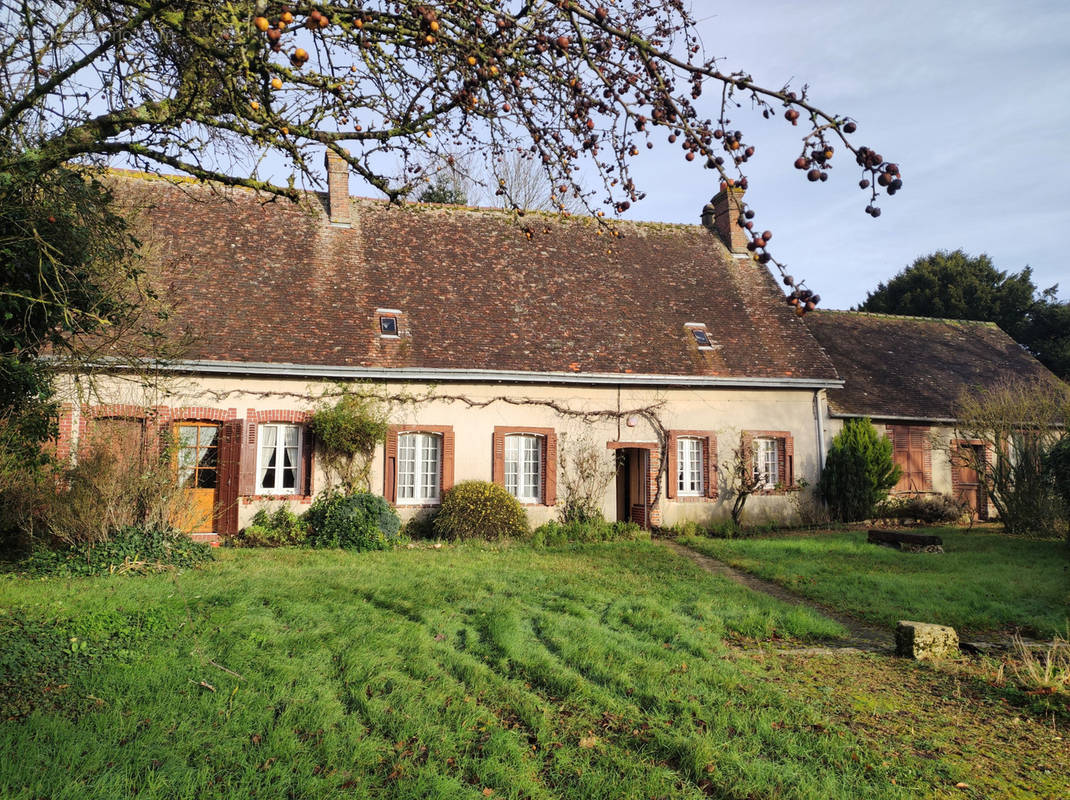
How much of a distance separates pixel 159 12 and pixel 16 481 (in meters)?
6.56

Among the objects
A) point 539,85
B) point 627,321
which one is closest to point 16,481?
point 539,85

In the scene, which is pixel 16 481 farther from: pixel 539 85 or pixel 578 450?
pixel 578 450

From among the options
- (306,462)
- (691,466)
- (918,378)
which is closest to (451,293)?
(306,462)

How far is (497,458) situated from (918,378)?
38.0ft

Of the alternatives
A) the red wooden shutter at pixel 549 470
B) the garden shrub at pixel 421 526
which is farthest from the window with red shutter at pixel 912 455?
the garden shrub at pixel 421 526

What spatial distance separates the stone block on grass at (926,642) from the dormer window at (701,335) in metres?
9.66

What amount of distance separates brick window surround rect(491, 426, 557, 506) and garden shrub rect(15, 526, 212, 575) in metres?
5.79

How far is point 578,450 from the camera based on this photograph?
1449 cm

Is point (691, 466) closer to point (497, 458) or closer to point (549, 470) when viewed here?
point (549, 470)

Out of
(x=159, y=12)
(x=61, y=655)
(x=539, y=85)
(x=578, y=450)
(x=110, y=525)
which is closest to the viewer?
(x=539, y=85)

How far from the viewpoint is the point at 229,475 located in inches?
490

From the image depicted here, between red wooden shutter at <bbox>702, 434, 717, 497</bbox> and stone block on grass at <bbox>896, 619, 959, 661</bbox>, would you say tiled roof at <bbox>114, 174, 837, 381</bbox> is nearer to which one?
red wooden shutter at <bbox>702, 434, 717, 497</bbox>

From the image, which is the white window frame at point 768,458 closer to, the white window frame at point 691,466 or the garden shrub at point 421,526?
the white window frame at point 691,466

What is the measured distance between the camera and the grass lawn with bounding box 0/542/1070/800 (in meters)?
3.92
